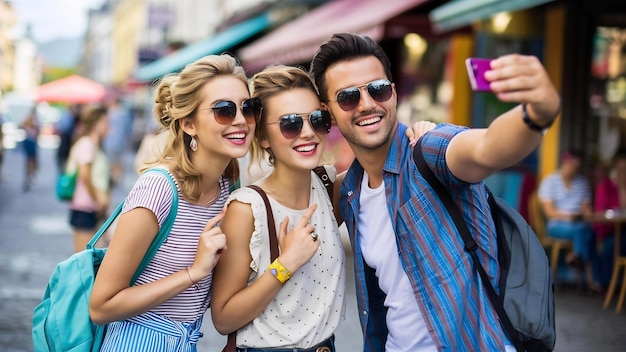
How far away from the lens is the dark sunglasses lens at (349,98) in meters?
2.84

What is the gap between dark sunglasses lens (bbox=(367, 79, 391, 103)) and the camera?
282cm

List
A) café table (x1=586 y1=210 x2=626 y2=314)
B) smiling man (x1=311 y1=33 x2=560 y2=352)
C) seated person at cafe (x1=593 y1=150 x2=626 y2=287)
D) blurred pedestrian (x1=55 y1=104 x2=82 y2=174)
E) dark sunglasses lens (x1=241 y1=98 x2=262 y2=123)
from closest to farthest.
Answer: smiling man (x1=311 y1=33 x2=560 y2=352) → dark sunglasses lens (x1=241 y1=98 x2=262 y2=123) → café table (x1=586 y1=210 x2=626 y2=314) → seated person at cafe (x1=593 y1=150 x2=626 y2=287) → blurred pedestrian (x1=55 y1=104 x2=82 y2=174)

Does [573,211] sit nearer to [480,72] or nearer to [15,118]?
[480,72]

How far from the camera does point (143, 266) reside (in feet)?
9.11

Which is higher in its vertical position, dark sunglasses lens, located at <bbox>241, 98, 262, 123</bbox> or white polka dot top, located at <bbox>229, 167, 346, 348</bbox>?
dark sunglasses lens, located at <bbox>241, 98, 262, 123</bbox>

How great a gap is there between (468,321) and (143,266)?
3.36 feet

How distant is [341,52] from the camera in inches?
115

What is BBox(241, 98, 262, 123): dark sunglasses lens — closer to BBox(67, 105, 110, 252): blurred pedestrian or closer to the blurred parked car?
BBox(67, 105, 110, 252): blurred pedestrian

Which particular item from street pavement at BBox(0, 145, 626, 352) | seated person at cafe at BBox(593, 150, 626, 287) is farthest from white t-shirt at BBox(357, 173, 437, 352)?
seated person at cafe at BBox(593, 150, 626, 287)

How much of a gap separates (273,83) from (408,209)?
2.29 ft

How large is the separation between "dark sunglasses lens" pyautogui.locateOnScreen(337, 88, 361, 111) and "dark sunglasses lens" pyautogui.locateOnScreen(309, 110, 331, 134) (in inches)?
3.9

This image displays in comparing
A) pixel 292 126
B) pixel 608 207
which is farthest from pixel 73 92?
pixel 292 126

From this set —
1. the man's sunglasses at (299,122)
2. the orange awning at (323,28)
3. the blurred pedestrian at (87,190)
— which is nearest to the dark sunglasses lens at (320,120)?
the man's sunglasses at (299,122)

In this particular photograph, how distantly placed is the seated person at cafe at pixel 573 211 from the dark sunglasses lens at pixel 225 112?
7113mm
